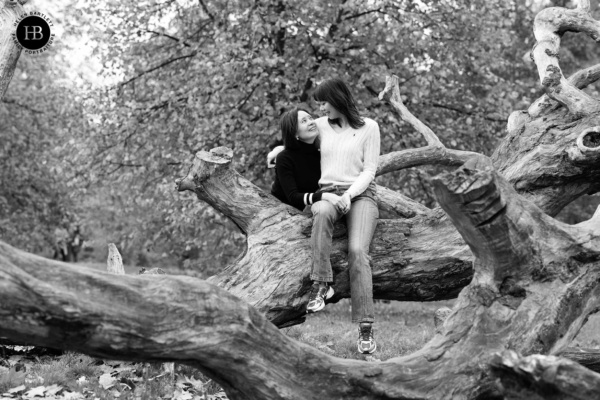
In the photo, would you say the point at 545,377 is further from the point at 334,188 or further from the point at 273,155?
the point at 273,155

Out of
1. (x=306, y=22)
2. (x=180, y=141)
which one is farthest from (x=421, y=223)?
(x=180, y=141)

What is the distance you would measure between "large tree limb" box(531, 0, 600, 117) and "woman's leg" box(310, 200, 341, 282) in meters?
2.72

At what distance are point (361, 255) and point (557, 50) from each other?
10.9 feet

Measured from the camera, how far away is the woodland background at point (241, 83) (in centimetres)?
1289

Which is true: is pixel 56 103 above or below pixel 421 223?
above

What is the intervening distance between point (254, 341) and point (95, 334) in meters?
0.87

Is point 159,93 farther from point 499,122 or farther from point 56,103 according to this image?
point 56,103

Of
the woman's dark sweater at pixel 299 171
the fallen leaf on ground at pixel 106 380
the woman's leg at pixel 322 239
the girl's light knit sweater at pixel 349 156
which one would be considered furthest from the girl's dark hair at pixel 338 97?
the fallen leaf on ground at pixel 106 380

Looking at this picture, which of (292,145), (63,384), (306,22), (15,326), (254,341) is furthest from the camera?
(306,22)

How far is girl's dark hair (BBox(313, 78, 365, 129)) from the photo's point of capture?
241 inches

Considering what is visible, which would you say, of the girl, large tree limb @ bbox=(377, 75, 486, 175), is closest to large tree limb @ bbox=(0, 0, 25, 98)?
the girl

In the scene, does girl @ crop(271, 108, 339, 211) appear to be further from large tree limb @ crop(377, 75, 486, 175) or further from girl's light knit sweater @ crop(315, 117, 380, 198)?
large tree limb @ crop(377, 75, 486, 175)

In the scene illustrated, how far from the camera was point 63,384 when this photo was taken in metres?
5.86

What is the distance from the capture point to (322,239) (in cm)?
586
